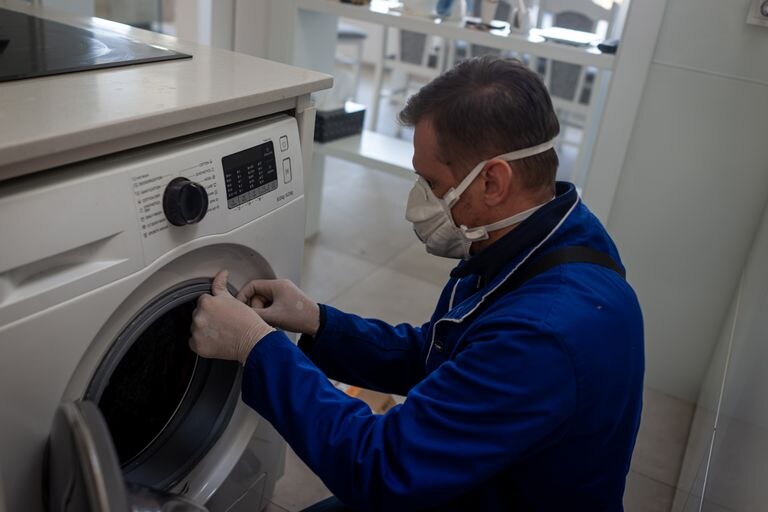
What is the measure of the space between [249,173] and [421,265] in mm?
2000

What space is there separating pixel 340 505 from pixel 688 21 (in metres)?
1.58

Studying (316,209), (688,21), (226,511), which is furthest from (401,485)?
(316,209)

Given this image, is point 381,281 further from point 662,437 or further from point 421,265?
point 662,437

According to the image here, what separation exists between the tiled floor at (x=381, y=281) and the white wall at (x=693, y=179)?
29 cm

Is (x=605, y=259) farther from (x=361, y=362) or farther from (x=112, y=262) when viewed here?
(x=112, y=262)

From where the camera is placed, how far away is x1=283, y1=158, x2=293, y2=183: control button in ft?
3.95

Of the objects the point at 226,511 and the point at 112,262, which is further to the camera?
the point at 226,511

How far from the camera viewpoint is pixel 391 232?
3348 mm

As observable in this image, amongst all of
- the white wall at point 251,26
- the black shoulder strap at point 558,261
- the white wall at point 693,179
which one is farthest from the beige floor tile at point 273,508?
the white wall at point 251,26

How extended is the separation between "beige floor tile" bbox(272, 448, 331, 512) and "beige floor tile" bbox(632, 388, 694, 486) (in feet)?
3.02

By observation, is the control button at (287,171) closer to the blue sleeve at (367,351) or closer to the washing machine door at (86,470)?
the blue sleeve at (367,351)

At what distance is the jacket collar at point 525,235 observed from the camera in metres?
1.05

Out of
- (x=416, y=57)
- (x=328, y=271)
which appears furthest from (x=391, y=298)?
(x=416, y=57)

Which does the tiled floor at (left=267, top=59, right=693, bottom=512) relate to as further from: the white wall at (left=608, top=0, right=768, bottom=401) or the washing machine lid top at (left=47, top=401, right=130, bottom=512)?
the washing machine lid top at (left=47, top=401, right=130, bottom=512)
